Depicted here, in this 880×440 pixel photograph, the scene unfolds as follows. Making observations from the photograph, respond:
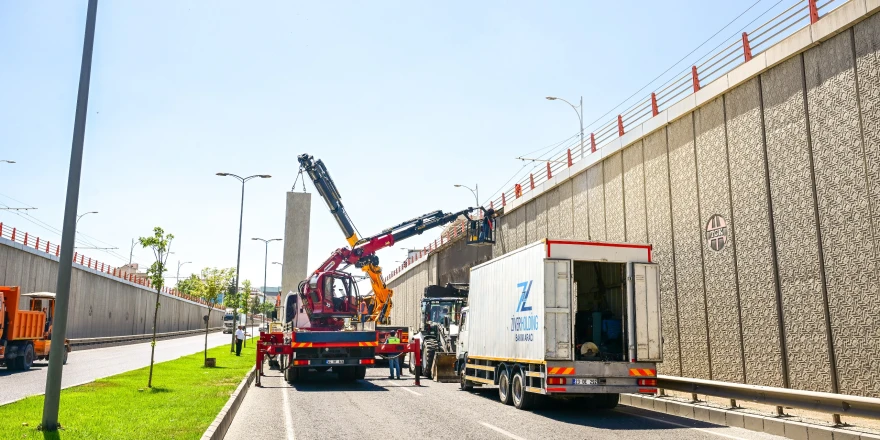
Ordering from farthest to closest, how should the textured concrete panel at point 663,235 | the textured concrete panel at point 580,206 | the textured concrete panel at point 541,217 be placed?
the textured concrete panel at point 541,217 < the textured concrete panel at point 580,206 < the textured concrete panel at point 663,235

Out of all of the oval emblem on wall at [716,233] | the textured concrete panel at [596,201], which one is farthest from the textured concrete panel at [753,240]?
the textured concrete panel at [596,201]

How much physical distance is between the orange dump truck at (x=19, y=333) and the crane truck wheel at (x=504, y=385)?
14268 millimetres

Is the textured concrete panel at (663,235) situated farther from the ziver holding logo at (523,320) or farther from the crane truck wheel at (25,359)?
the crane truck wheel at (25,359)

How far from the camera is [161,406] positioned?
12.9m

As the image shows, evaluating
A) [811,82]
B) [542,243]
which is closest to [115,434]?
[542,243]

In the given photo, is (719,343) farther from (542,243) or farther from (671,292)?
(542,243)

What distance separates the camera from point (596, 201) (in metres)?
21.6

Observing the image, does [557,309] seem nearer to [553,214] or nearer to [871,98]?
[871,98]

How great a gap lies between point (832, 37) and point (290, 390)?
47.5 ft

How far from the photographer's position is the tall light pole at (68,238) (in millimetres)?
9781

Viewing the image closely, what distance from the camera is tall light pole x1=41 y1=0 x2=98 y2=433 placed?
32.1 ft

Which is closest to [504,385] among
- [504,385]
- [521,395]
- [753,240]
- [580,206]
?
[504,385]

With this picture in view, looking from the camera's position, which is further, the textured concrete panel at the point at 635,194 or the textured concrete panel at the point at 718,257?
the textured concrete panel at the point at 635,194

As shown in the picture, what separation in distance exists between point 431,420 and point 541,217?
15207mm
